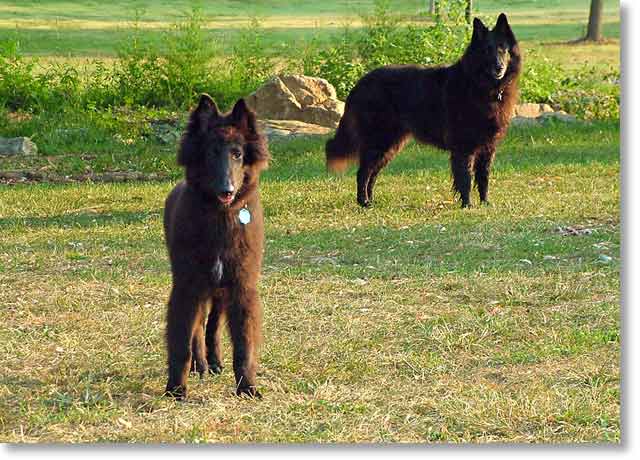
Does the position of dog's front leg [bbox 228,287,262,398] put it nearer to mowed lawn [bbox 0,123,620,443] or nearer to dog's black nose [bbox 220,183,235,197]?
mowed lawn [bbox 0,123,620,443]

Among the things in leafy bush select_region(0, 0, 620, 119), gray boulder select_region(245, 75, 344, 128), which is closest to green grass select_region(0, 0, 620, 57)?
leafy bush select_region(0, 0, 620, 119)

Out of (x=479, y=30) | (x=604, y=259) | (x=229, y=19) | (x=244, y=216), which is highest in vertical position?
(x=479, y=30)

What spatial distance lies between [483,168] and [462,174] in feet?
0.89

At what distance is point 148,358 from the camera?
6539mm

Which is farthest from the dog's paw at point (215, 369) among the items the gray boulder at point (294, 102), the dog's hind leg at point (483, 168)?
the gray boulder at point (294, 102)

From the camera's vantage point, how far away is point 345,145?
1222 cm

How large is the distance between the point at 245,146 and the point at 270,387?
1281 millimetres

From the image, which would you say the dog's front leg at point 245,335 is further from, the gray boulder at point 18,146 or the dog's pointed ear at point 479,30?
the gray boulder at point 18,146

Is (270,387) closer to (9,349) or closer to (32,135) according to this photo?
(9,349)

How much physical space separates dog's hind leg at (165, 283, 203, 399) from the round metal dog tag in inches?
17.2

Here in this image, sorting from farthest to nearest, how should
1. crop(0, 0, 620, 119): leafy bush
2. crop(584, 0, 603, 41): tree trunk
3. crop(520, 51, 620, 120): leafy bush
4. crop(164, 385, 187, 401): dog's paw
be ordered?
1. crop(584, 0, 603, 41): tree trunk
2. crop(520, 51, 620, 120): leafy bush
3. crop(0, 0, 620, 119): leafy bush
4. crop(164, 385, 187, 401): dog's paw

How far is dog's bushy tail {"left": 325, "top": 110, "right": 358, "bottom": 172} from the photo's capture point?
39.9ft

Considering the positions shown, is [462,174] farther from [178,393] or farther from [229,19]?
[229,19]

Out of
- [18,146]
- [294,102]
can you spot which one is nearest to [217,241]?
[18,146]
